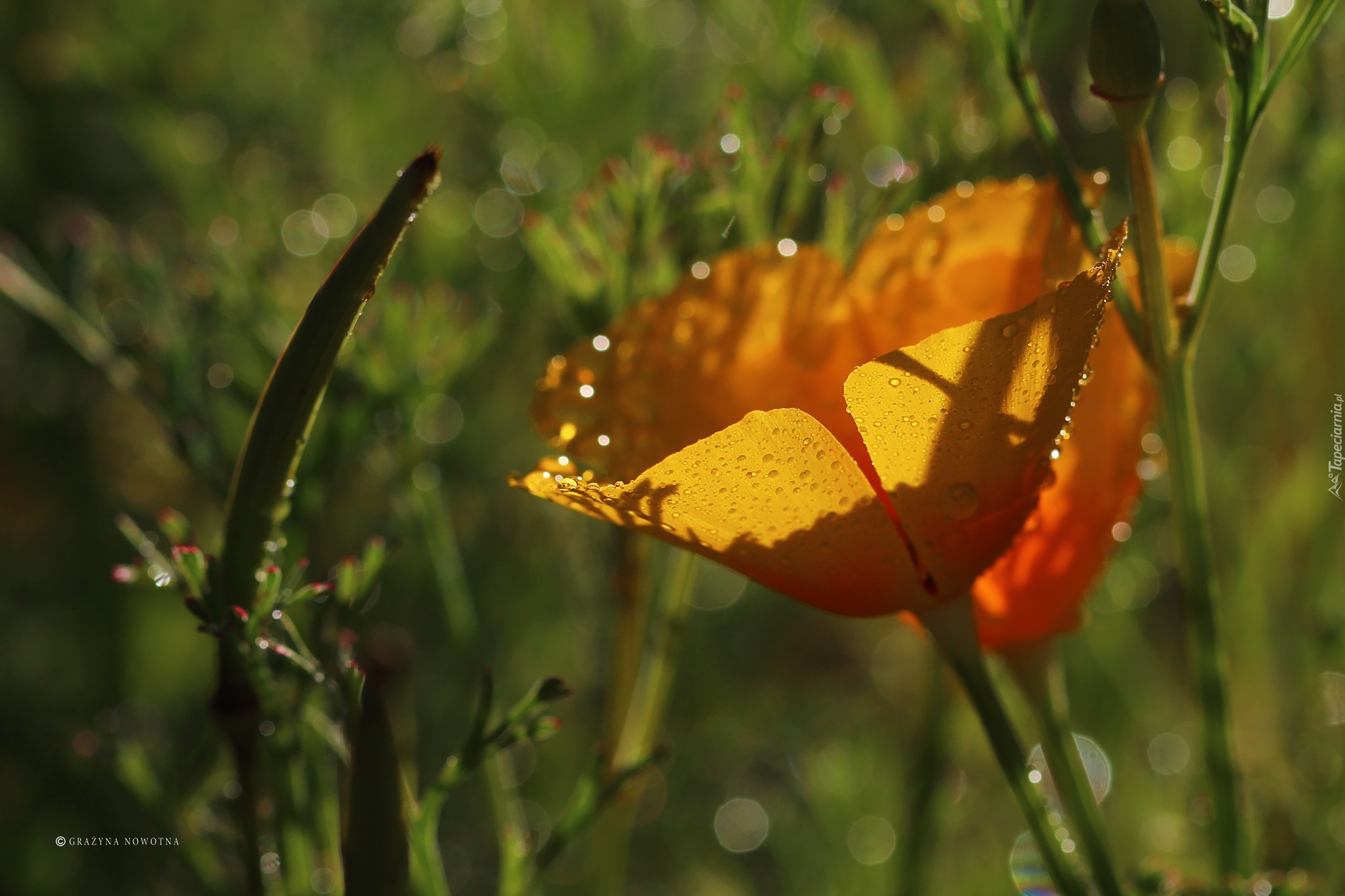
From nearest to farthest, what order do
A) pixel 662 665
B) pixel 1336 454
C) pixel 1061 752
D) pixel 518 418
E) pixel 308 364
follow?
pixel 308 364 < pixel 1061 752 < pixel 662 665 < pixel 1336 454 < pixel 518 418

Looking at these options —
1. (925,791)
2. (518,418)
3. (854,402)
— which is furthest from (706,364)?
(518,418)

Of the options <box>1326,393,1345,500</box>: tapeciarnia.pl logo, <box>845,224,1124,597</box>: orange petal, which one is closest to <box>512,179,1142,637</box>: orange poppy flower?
<box>845,224,1124,597</box>: orange petal

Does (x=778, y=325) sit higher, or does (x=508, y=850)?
(x=778, y=325)

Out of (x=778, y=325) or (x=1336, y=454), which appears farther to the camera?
(x=1336, y=454)

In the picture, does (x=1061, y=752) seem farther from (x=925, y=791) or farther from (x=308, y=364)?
(x=308, y=364)

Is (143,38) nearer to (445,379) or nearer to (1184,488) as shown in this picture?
(445,379)

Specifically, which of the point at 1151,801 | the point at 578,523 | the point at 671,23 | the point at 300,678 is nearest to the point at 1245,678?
the point at 1151,801

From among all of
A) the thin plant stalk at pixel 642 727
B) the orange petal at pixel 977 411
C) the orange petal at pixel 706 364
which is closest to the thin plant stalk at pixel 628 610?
the thin plant stalk at pixel 642 727

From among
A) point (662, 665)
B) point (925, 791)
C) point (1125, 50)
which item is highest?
point (1125, 50)
